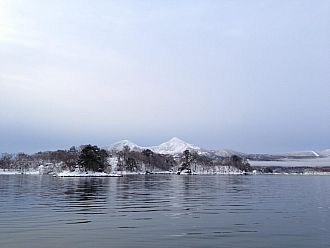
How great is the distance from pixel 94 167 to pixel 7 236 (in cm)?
15769

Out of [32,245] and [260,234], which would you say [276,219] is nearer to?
[260,234]

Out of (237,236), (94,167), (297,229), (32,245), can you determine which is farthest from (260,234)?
(94,167)

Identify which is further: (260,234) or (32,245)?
(260,234)

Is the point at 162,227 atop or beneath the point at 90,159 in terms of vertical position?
beneath

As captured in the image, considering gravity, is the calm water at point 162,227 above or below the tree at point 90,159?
below

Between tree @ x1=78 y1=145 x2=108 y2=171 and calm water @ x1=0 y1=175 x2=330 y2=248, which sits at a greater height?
tree @ x1=78 y1=145 x2=108 y2=171

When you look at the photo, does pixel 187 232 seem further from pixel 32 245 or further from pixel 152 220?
pixel 32 245

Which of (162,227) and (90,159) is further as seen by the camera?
(90,159)

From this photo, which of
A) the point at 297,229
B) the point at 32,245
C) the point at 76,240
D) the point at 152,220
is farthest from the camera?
the point at 152,220

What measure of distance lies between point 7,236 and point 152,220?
1039 cm

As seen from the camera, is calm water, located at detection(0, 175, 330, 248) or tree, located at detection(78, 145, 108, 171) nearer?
calm water, located at detection(0, 175, 330, 248)

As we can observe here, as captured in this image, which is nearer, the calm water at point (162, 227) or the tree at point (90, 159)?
the calm water at point (162, 227)

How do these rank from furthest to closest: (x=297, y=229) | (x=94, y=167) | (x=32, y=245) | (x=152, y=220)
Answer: (x=94, y=167), (x=152, y=220), (x=297, y=229), (x=32, y=245)

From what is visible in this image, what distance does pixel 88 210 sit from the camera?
3466cm
